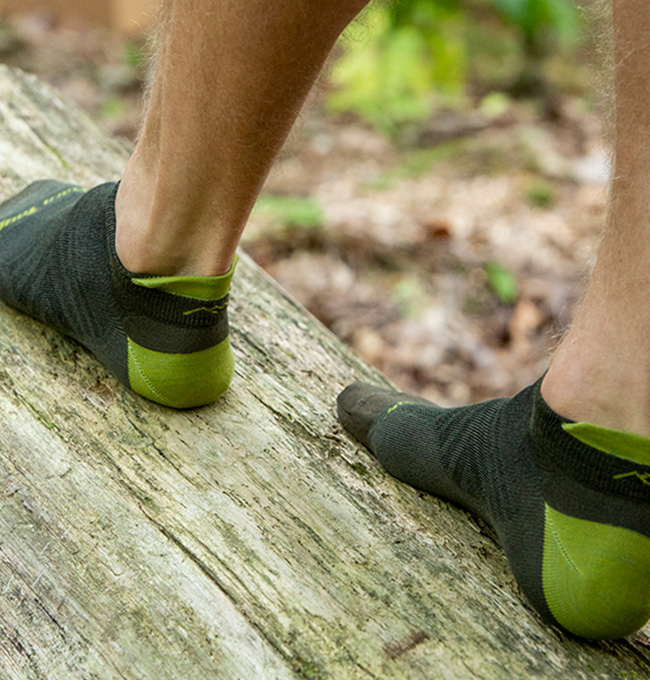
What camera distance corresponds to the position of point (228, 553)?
3.21 feet

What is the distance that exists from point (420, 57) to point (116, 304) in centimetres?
335

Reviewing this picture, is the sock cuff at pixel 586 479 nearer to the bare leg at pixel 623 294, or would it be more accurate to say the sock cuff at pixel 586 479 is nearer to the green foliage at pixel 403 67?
the bare leg at pixel 623 294

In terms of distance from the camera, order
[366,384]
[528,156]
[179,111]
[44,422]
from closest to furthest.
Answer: [179,111]
[44,422]
[366,384]
[528,156]

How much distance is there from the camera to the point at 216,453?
1.15 metres

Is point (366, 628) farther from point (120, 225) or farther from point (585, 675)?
point (120, 225)

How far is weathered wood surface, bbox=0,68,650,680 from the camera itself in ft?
2.83

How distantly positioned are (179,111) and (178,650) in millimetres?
727

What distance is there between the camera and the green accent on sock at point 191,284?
3.65ft

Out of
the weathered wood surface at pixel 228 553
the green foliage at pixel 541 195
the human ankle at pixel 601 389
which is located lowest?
the green foliage at pixel 541 195

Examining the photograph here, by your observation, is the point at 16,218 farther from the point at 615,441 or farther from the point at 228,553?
the point at 615,441

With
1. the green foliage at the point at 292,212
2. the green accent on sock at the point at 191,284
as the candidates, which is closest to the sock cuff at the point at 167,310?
the green accent on sock at the point at 191,284

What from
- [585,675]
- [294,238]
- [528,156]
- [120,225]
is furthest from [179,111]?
[528,156]

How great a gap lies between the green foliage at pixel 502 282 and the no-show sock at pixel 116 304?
178 centimetres

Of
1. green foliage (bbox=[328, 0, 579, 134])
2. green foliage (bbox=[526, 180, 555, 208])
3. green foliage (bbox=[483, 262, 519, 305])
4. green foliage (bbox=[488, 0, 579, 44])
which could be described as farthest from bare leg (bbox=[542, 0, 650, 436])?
green foliage (bbox=[526, 180, 555, 208])
